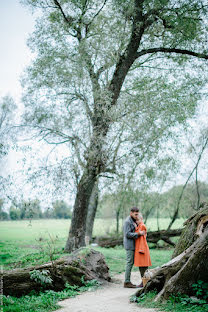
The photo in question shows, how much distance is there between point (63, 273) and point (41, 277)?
0.83 meters

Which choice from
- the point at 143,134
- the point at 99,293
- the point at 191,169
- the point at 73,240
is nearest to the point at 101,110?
the point at 143,134

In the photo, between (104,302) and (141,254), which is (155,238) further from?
(104,302)

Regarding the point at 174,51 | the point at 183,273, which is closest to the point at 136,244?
the point at 183,273

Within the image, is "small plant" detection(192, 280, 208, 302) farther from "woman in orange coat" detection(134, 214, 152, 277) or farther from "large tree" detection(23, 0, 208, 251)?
"large tree" detection(23, 0, 208, 251)

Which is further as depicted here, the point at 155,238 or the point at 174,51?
the point at 155,238

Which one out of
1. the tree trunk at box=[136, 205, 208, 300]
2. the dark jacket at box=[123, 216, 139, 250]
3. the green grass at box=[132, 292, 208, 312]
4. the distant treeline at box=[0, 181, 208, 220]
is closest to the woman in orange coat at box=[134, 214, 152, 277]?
the dark jacket at box=[123, 216, 139, 250]

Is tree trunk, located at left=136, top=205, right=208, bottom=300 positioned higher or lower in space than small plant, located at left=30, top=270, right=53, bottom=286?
higher

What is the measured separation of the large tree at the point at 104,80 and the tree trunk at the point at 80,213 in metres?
0.05

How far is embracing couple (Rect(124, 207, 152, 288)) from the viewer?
7.82 meters

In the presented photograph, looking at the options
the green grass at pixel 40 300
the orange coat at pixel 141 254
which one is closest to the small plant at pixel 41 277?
the green grass at pixel 40 300

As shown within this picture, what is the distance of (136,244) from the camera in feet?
26.1

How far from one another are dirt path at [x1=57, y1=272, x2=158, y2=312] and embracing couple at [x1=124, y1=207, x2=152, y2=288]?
0.61 metres

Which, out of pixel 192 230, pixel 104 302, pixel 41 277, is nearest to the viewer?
pixel 104 302

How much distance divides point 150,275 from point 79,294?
216cm
